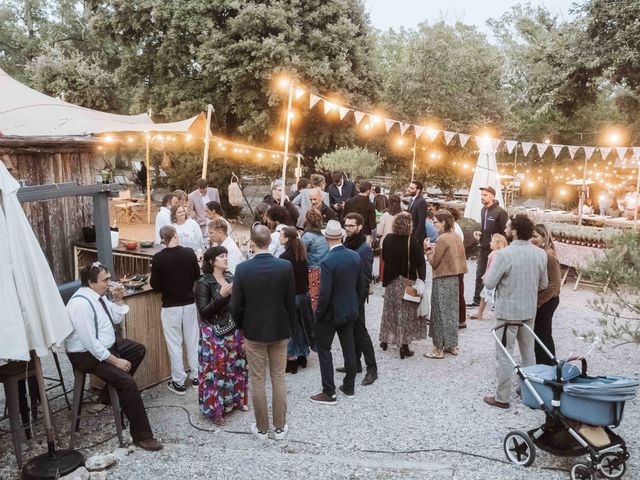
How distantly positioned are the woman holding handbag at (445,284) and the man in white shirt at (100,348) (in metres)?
3.48

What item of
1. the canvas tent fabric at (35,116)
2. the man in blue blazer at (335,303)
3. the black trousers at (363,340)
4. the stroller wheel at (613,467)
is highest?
the canvas tent fabric at (35,116)

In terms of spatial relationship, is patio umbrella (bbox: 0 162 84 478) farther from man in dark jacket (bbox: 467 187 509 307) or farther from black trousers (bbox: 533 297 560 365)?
man in dark jacket (bbox: 467 187 509 307)

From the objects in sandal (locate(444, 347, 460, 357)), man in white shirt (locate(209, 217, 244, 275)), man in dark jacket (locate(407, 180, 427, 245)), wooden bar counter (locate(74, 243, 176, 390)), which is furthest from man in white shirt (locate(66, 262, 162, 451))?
man in dark jacket (locate(407, 180, 427, 245))

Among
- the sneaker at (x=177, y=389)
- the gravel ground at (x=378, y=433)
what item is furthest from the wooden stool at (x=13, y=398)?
the sneaker at (x=177, y=389)

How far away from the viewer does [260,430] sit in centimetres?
455

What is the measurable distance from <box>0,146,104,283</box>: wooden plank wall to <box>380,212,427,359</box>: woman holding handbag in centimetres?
406

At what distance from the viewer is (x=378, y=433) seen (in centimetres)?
465

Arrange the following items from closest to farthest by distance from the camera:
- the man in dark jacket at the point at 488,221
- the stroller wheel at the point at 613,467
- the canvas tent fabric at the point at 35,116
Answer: the stroller wheel at the point at 613,467 < the canvas tent fabric at the point at 35,116 < the man in dark jacket at the point at 488,221

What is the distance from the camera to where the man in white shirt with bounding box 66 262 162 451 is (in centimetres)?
414

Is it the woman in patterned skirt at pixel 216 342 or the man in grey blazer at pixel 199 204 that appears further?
the man in grey blazer at pixel 199 204

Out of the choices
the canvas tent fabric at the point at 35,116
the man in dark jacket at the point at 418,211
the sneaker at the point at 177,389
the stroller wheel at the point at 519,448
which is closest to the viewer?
the stroller wheel at the point at 519,448

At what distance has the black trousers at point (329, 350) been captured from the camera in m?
5.16

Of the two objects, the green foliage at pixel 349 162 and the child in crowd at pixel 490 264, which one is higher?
the green foliage at pixel 349 162

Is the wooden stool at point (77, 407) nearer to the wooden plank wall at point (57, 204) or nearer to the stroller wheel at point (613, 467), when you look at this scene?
the wooden plank wall at point (57, 204)
